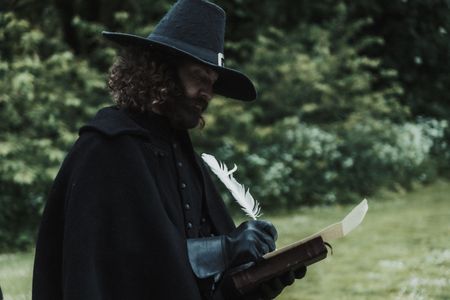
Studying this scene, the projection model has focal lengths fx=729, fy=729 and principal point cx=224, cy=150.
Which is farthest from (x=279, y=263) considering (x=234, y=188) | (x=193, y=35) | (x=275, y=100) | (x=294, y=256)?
(x=275, y=100)

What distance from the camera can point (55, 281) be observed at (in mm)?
2529

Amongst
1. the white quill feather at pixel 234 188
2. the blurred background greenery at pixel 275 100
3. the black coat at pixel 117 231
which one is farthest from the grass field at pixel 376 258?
the black coat at pixel 117 231

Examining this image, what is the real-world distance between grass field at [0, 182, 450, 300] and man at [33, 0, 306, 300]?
3.55 metres

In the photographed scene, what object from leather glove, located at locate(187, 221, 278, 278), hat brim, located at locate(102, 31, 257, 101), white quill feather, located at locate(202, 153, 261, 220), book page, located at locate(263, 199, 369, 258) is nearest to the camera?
book page, located at locate(263, 199, 369, 258)

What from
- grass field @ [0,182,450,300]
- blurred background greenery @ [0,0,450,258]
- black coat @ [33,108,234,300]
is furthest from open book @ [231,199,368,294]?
blurred background greenery @ [0,0,450,258]

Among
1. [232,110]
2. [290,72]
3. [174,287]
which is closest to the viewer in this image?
[174,287]

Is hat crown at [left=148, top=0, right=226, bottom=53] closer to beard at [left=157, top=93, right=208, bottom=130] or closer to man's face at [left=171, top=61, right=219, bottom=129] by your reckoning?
man's face at [left=171, top=61, right=219, bottom=129]

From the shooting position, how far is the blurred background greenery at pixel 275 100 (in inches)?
380

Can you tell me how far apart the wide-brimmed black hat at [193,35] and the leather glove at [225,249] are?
2.06ft

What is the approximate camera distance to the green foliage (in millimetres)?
9228

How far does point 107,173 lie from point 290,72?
10.2m

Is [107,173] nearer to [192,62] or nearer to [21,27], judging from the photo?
[192,62]

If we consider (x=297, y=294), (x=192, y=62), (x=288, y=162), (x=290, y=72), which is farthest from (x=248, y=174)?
(x=192, y=62)

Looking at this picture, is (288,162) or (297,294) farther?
(288,162)
